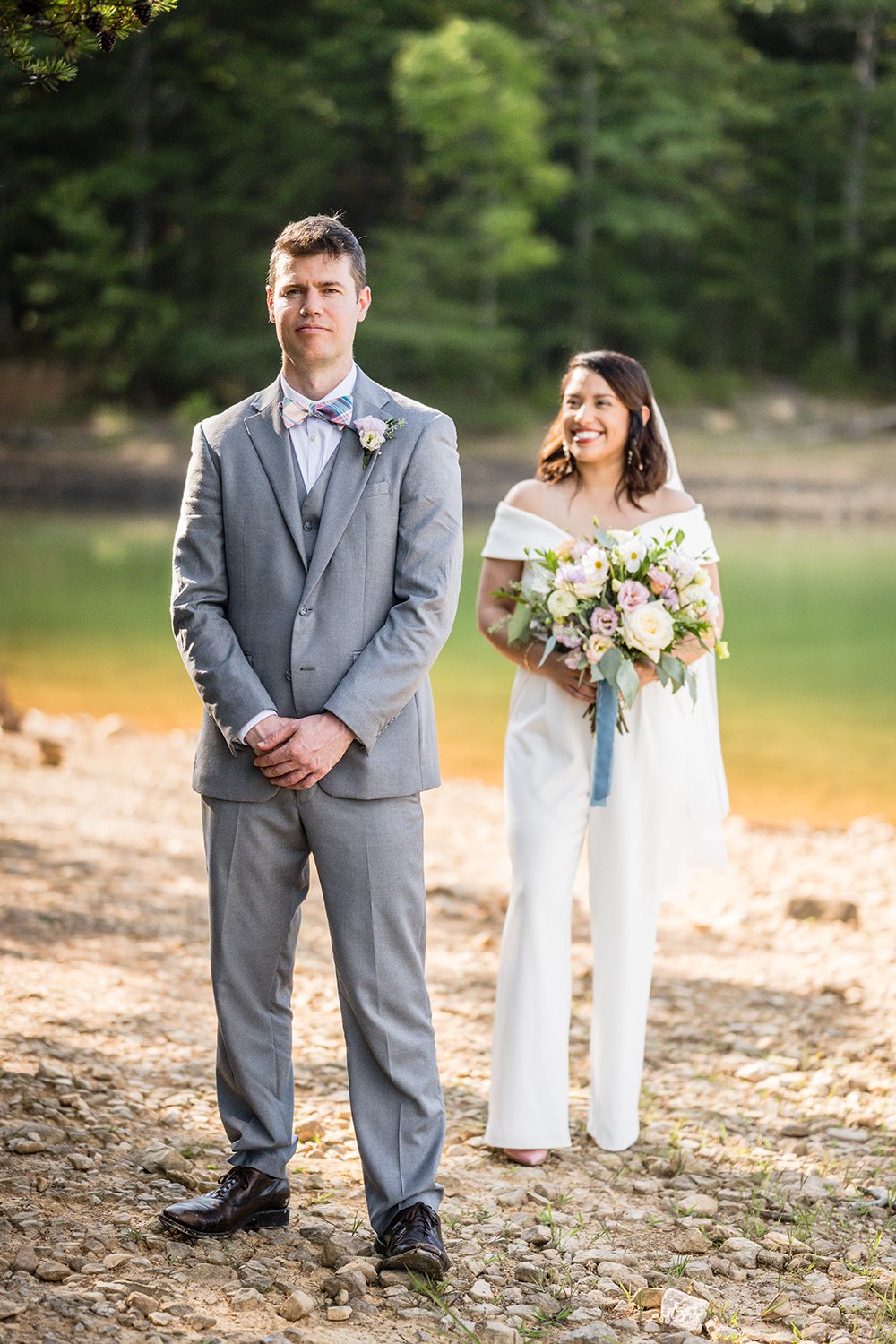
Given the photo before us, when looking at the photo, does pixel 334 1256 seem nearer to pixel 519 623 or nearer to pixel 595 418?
pixel 519 623

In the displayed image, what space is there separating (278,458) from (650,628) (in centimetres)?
126

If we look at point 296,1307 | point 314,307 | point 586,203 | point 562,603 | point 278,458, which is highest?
point 586,203

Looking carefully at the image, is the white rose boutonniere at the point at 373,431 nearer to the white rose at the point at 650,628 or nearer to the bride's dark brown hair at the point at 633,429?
the white rose at the point at 650,628

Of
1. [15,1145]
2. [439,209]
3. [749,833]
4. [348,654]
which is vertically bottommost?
[749,833]

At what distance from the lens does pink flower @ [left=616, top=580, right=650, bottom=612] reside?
13.3ft

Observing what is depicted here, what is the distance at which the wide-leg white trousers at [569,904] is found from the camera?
4.12 m

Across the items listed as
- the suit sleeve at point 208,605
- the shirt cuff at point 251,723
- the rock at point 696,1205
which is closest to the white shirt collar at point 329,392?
the suit sleeve at point 208,605

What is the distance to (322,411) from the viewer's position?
3.26 meters

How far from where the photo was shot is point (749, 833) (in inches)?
355

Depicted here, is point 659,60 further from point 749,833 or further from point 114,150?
point 749,833

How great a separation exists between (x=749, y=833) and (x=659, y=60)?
3598 cm

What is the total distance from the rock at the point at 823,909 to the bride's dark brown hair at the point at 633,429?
301 cm

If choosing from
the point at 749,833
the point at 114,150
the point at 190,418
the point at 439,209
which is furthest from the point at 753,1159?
the point at 114,150

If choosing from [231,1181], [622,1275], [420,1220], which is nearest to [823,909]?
[622,1275]
